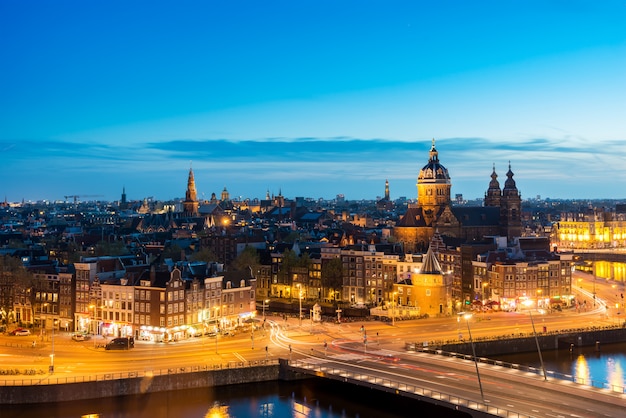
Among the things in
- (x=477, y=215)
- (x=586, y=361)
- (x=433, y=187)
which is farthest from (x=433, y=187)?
(x=586, y=361)

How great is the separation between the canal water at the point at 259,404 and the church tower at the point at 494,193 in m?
83.1

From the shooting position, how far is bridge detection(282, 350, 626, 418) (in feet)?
172

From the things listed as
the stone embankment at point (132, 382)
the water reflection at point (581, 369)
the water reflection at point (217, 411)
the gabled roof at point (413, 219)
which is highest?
the gabled roof at point (413, 219)

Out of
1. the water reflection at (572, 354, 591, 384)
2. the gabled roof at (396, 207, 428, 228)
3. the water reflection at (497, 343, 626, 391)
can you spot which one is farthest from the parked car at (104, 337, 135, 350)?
the gabled roof at (396, 207, 428, 228)

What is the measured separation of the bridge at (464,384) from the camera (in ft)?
172

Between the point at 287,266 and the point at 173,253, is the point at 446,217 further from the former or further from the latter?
the point at 173,253

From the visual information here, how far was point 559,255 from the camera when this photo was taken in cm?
10806

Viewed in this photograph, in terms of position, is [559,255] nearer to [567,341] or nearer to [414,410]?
[567,341]

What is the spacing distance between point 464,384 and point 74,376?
2907cm

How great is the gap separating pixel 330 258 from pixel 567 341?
1538 inches

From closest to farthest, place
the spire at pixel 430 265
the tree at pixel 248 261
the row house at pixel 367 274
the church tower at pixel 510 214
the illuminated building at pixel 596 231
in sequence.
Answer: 1. the spire at pixel 430 265
2. the row house at pixel 367 274
3. the tree at pixel 248 261
4. the church tower at pixel 510 214
5. the illuminated building at pixel 596 231

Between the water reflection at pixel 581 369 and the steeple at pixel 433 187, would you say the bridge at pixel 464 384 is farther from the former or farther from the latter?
the steeple at pixel 433 187

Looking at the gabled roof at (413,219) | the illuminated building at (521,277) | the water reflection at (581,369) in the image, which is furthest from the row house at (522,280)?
the gabled roof at (413,219)

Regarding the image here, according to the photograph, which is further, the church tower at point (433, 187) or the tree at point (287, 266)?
the church tower at point (433, 187)
